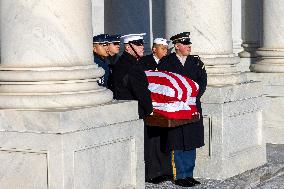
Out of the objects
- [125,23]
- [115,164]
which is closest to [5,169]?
[115,164]

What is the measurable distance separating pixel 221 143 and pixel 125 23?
5.14 metres

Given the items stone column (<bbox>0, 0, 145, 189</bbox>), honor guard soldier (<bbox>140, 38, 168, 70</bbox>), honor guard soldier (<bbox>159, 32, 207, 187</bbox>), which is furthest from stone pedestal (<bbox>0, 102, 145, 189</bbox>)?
honor guard soldier (<bbox>140, 38, 168, 70</bbox>)

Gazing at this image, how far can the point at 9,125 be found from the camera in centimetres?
1024

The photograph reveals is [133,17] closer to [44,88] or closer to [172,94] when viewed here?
[172,94]

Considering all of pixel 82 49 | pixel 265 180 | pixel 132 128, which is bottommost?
pixel 265 180

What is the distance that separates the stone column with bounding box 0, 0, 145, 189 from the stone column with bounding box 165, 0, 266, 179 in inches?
123

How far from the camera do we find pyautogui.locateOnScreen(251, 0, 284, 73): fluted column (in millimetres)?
17547

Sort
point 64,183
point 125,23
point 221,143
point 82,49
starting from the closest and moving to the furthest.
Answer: point 64,183
point 82,49
point 221,143
point 125,23

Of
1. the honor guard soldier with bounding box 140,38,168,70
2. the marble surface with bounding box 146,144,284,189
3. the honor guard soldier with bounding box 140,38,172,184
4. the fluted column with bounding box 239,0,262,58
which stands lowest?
the marble surface with bounding box 146,144,284,189

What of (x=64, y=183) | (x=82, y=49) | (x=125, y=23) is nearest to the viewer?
(x=64, y=183)

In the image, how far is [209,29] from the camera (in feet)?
45.6

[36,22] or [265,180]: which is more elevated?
[36,22]

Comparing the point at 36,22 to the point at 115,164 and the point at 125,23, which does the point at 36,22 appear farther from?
the point at 125,23

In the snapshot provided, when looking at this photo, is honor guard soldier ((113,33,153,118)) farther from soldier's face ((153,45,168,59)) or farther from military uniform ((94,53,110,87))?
soldier's face ((153,45,168,59))
